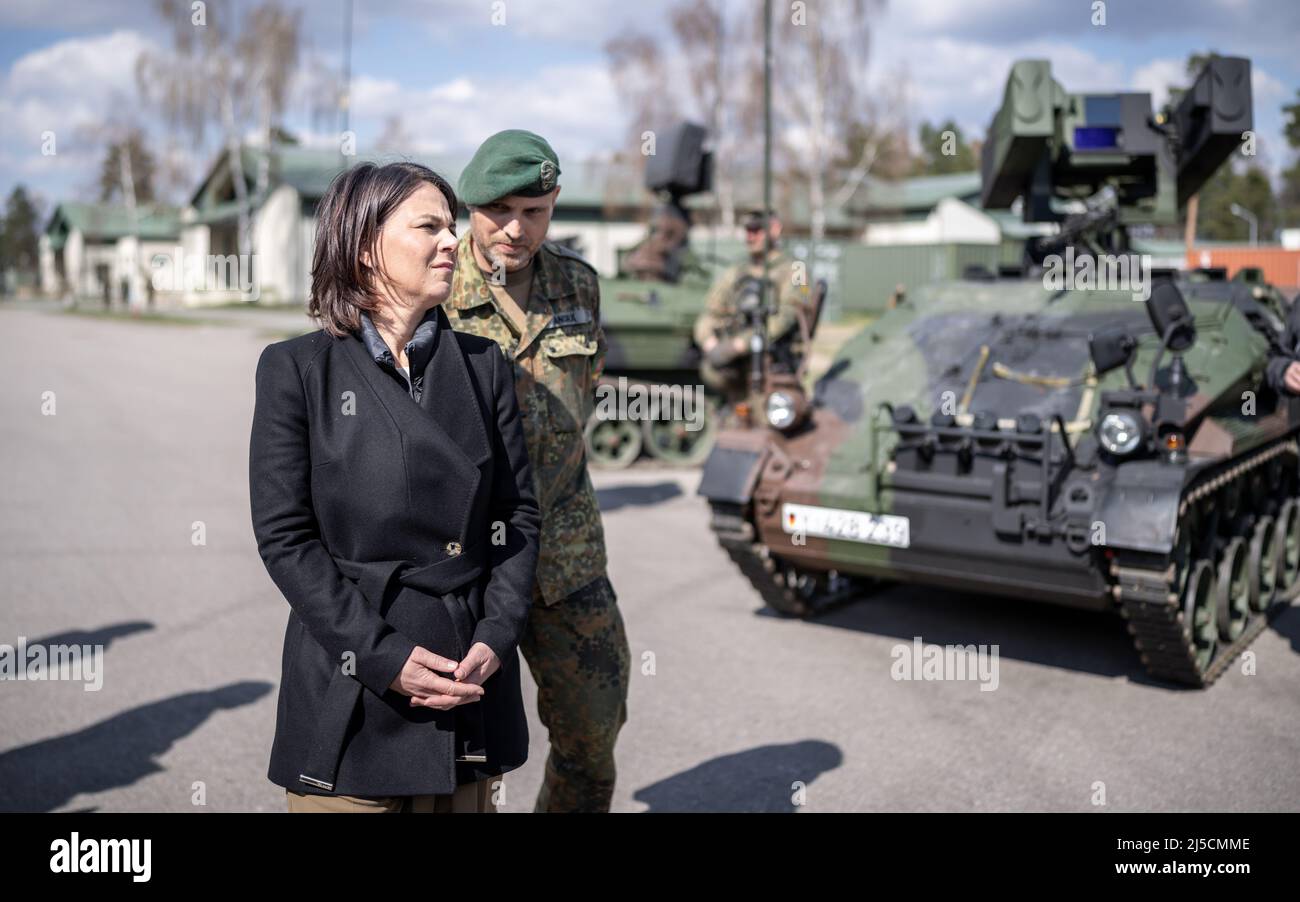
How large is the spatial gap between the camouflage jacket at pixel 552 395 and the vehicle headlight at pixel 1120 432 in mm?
3095

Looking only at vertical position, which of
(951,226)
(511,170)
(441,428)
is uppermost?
(951,226)

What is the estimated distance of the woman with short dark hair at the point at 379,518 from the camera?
7.93 ft

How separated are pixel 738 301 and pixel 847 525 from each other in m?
3.47

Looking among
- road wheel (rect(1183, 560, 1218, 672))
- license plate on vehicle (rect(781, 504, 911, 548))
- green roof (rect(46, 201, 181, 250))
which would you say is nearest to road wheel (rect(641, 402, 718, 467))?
license plate on vehicle (rect(781, 504, 911, 548))

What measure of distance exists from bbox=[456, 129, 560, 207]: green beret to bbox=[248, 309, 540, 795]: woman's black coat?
617mm

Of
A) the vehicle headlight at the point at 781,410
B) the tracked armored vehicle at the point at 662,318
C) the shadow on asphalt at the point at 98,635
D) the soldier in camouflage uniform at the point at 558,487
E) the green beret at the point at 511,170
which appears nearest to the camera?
the green beret at the point at 511,170

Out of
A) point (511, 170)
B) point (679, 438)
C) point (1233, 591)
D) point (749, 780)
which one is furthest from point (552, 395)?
point (679, 438)

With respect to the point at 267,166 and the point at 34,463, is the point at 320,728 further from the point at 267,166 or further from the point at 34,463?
the point at 267,166

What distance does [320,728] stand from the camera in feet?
7.98

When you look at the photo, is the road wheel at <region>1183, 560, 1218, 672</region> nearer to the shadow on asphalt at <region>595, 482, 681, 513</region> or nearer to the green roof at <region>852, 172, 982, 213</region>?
the shadow on asphalt at <region>595, 482, 681, 513</region>

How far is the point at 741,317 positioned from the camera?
933 centimetres

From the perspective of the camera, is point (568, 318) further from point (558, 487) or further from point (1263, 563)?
point (1263, 563)

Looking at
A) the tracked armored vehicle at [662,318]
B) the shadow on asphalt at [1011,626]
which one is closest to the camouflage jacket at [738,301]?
the shadow on asphalt at [1011,626]

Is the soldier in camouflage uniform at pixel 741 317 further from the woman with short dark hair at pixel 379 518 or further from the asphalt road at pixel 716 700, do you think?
the woman with short dark hair at pixel 379 518
